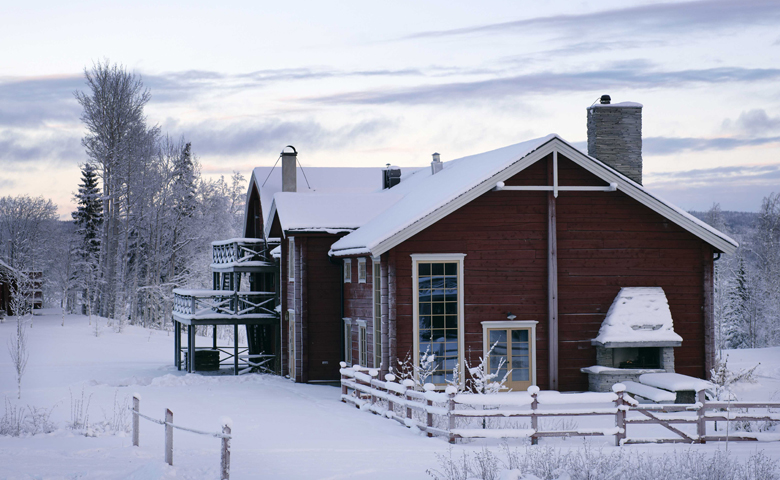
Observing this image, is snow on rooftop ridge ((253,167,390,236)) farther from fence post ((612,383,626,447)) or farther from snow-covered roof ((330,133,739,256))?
fence post ((612,383,626,447))

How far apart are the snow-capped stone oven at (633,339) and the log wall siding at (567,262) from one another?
0.37 metres

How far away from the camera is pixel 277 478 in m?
11.0

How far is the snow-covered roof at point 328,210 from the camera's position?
2545 centimetres

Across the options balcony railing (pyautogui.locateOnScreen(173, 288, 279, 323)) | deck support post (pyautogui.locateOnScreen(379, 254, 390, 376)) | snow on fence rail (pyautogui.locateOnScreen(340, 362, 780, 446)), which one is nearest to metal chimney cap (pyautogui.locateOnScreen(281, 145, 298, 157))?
balcony railing (pyautogui.locateOnScreen(173, 288, 279, 323))

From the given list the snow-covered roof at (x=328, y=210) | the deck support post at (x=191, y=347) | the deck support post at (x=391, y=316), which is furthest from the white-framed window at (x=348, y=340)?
the deck support post at (x=191, y=347)

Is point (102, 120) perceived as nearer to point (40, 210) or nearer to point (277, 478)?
point (40, 210)

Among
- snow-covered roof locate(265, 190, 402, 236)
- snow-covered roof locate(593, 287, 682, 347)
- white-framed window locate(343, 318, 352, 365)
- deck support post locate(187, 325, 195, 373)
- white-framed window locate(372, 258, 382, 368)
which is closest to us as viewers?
snow-covered roof locate(593, 287, 682, 347)

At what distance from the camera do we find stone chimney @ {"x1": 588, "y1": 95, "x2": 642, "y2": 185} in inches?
896

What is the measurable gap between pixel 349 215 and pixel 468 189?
285 inches

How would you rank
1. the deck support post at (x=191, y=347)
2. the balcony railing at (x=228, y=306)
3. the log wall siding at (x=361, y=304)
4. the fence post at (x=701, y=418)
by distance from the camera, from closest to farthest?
the fence post at (x=701, y=418) → the log wall siding at (x=361, y=304) → the balcony railing at (x=228, y=306) → the deck support post at (x=191, y=347)

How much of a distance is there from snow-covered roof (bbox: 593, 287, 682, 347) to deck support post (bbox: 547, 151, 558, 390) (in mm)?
1100

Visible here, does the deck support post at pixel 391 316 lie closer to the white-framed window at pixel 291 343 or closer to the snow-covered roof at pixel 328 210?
the snow-covered roof at pixel 328 210

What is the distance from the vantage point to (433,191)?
76.0 ft

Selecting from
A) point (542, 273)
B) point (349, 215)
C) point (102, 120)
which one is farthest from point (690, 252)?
point (102, 120)
